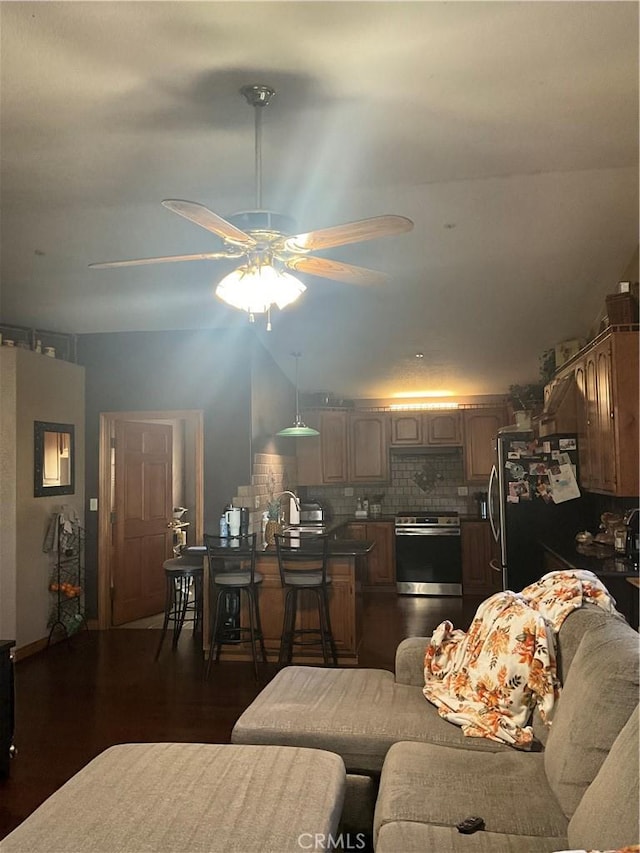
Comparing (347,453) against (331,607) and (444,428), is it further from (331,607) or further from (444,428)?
(331,607)

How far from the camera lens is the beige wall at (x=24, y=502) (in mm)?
4926

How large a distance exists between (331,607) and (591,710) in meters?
3.21

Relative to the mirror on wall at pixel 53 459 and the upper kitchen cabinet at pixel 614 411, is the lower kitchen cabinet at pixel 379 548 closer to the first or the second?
the mirror on wall at pixel 53 459

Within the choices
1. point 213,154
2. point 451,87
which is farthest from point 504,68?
point 213,154

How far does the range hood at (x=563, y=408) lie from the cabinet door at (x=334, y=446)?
3057 millimetres

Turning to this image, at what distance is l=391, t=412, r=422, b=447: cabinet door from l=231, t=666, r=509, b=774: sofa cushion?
5348mm

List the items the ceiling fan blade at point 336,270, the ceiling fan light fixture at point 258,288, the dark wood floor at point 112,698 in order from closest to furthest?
the ceiling fan light fixture at point 258,288
the ceiling fan blade at point 336,270
the dark wood floor at point 112,698

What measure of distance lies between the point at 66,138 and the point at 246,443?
3.38m

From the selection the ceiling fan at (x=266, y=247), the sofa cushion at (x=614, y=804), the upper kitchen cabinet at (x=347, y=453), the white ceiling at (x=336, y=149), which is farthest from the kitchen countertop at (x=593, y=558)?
the upper kitchen cabinet at (x=347, y=453)

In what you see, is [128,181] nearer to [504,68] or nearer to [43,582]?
[504,68]

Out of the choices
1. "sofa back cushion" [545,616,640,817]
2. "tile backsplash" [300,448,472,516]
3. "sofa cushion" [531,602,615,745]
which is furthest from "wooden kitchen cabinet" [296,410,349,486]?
"sofa back cushion" [545,616,640,817]

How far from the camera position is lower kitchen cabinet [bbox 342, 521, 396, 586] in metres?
7.74

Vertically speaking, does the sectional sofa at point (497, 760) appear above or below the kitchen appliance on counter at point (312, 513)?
below

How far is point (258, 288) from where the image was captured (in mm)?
2717
